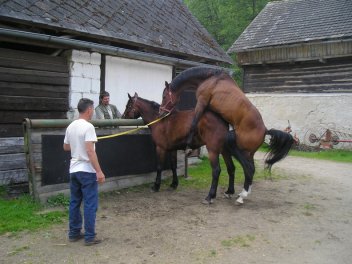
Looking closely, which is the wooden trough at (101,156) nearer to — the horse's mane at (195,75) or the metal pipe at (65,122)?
the metal pipe at (65,122)

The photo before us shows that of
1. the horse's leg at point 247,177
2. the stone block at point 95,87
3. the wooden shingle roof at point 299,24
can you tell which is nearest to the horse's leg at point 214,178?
the horse's leg at point 247,177

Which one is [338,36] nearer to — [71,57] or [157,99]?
[157,99]

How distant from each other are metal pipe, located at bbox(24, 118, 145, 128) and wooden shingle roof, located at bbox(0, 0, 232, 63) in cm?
183

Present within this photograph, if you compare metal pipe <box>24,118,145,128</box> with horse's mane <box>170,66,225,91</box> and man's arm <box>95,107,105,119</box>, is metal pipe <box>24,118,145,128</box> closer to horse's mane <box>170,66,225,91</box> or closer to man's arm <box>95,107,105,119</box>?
man's arm <box>95,107,105,119</box>

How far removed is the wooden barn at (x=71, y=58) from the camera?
634cm

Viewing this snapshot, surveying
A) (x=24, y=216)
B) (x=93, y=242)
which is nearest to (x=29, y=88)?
(x=24, y=216)

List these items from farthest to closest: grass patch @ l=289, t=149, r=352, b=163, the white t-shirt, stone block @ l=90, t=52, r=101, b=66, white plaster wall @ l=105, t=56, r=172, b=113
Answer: grass patch @ l=289, t=149, r=352, b=163 < white plaster wall @ l=105, t=56, r=172, b=113 < stone block @ l=90, t=52, r=101, b=66 < the white t-shirt

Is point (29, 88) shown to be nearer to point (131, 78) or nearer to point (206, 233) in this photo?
point (131, 78)

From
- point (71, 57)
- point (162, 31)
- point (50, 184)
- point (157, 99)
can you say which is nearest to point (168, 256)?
point (50, 184)

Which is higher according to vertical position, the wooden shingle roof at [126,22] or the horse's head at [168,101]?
the wooden shingle roof at [126,22]

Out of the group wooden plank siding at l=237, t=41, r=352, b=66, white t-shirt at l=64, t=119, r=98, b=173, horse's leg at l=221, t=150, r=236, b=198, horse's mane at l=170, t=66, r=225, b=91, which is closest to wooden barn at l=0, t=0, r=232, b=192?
horse's mane at l=170, t=66, r=225, b=91

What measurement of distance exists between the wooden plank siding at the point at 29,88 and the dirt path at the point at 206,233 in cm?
216

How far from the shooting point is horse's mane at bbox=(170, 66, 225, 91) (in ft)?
21.5

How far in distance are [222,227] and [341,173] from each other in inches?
243
